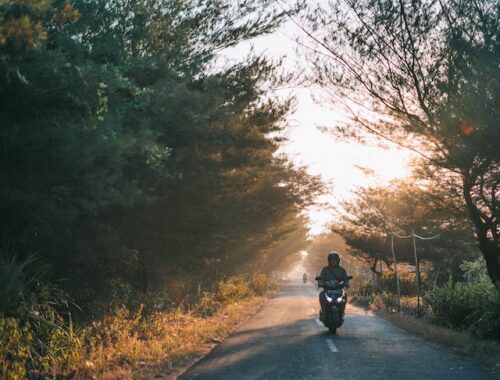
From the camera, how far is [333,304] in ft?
→ 47.4

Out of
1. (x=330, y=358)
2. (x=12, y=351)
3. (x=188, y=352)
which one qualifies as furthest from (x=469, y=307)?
(x=12, y=351)

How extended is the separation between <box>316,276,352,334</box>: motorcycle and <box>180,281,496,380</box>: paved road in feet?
1.17

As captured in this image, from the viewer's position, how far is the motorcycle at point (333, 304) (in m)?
14.5

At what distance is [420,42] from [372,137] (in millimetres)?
3433

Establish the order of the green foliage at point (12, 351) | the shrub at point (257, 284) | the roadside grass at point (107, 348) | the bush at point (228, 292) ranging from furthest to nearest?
the shrub at point (257, 284), the bush at point (228, 292), the roadside grass at point (107, 348), the green foliage at point (12, 351)

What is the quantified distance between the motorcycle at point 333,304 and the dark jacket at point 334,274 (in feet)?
0.77

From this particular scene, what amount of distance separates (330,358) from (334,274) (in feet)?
16.5

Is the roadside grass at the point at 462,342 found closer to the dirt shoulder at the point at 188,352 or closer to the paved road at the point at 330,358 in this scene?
the paved road at the point at 330,358

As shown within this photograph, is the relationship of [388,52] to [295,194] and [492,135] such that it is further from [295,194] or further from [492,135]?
[295,194]

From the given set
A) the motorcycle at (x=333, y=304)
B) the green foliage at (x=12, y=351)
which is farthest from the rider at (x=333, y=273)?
the green foliage at (x=12, y=351)

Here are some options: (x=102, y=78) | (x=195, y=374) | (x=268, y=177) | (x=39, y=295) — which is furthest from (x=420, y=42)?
(x=268, y=177)

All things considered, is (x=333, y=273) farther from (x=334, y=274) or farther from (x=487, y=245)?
(x=487, y=245)

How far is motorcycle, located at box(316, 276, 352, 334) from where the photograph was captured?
1445 centimetres

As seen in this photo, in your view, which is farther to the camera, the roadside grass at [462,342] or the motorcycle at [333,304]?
the motorcycle at [333,304]
